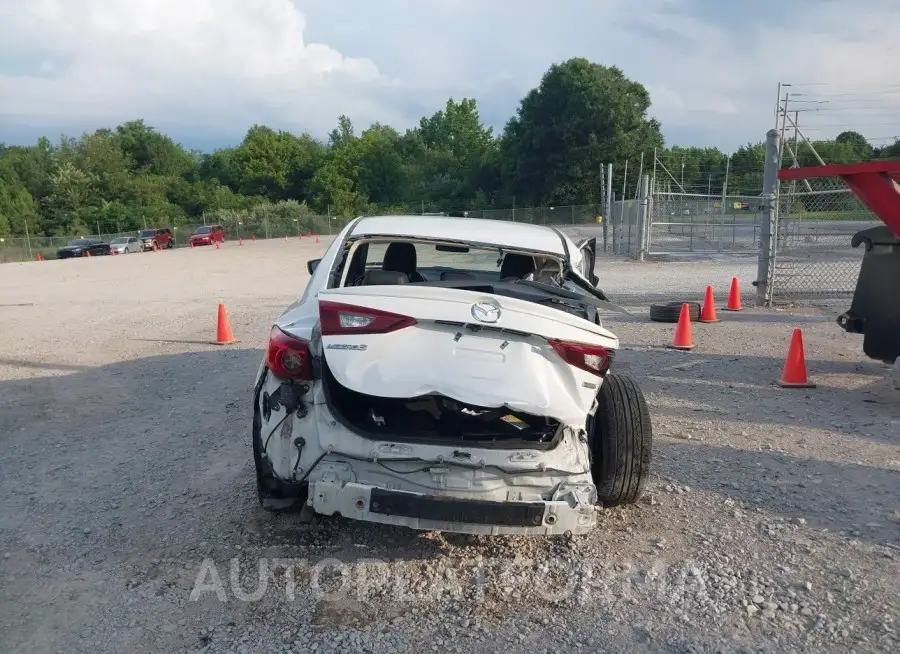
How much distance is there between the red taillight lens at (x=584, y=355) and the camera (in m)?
3.23

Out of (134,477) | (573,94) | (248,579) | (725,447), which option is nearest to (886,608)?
(725,447)

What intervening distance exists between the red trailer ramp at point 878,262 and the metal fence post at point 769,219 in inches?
167

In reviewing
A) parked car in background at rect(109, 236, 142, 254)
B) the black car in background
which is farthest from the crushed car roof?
parked car in background at rect(109, 236, 142, 254)

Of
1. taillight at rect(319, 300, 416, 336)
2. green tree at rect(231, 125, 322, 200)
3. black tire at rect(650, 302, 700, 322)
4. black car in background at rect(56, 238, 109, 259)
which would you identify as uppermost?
green tree at rect(231, 125, 322, 200)

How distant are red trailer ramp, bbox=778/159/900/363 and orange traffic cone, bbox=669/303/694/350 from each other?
5.89ft

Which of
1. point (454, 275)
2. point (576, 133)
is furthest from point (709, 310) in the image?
point (576, 133)

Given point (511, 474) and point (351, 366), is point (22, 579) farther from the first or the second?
point (511, 474)

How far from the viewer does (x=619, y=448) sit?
3844 mm

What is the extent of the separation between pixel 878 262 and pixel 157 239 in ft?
156

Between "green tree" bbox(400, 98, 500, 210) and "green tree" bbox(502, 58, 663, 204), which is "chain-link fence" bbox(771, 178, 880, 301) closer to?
"green tree" bbox(502, 58, 663, 204)

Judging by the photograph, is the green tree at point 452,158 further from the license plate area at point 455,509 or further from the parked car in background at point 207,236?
the license plate area at point 455,509

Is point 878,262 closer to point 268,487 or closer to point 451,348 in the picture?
point 451,348

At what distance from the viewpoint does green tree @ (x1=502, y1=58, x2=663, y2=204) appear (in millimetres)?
57781

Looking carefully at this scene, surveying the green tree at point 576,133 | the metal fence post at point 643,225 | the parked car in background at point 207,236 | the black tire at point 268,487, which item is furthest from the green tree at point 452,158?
the black tire at point 268,487
